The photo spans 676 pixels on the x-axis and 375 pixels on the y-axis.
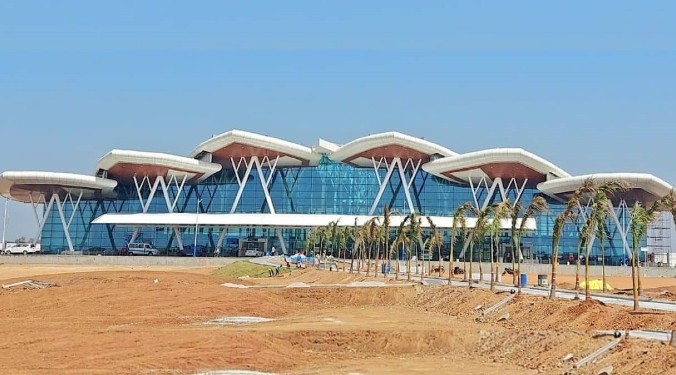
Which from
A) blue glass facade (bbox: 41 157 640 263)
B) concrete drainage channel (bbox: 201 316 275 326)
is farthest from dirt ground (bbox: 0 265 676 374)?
blue glass facade (bbox: 41 157 640 263)

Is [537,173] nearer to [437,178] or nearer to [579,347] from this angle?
[437,178]

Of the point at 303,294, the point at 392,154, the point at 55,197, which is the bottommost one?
the point at 303,294

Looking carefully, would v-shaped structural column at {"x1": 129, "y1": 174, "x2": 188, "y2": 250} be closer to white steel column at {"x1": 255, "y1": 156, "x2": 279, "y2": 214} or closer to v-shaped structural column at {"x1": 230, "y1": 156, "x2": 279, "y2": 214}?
v-shaped structural column at {"x1": 230, "y1": 156, "x2": 279, "y2": 214}

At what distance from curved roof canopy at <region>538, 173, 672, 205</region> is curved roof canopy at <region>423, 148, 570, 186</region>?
2538 millimetres

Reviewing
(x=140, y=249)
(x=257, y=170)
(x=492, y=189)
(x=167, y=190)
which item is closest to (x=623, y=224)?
(x=492, y=189)

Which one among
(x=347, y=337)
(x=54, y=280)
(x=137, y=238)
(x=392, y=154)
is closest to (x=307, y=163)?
(x=392, y=154)

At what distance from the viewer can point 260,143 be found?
97.2 m

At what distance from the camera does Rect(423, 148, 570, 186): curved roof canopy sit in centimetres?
8806

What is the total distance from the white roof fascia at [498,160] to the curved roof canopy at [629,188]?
241 cm

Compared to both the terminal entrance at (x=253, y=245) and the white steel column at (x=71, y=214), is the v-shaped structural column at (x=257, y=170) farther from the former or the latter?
the white steel column at (x=71, y=214)

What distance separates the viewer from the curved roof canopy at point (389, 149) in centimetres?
9406

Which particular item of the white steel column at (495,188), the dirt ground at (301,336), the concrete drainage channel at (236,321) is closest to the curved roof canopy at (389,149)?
the white steel column at (495,188)

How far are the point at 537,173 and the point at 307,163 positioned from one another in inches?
1228

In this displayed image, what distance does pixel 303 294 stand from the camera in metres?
43.4
